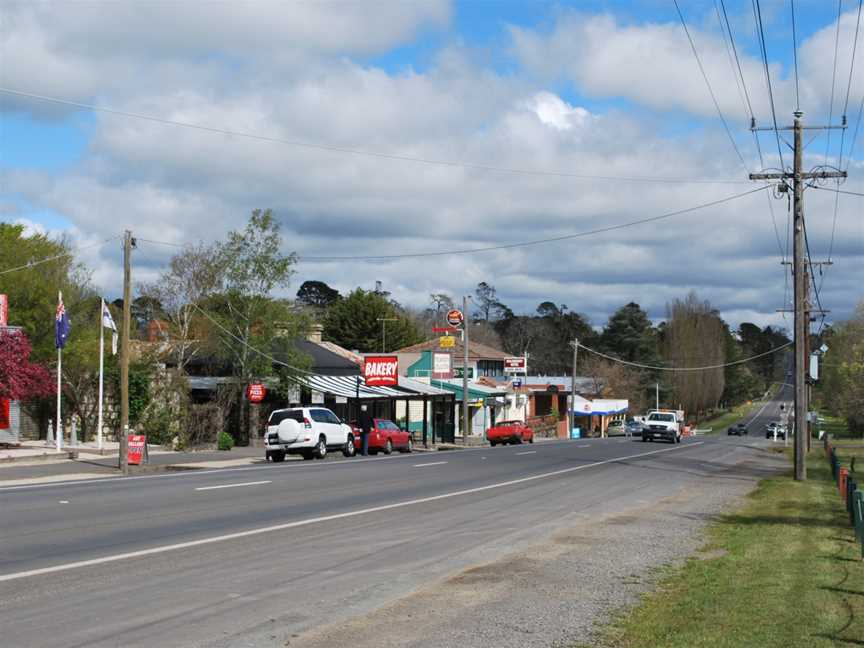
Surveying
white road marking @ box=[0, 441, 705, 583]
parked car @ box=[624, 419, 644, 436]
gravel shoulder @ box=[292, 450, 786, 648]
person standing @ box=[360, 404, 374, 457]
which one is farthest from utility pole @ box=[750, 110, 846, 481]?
parked car @ box=[624, 419, 644, 436]

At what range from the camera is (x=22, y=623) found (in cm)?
903

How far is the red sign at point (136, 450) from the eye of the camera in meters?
33.2

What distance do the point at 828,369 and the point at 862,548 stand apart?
297 feet

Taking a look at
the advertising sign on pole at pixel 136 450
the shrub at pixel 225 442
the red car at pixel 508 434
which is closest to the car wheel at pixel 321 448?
the advertising sign on pole at pixel 136 450

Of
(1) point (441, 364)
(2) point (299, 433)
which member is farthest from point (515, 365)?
(2) point (299, 433)

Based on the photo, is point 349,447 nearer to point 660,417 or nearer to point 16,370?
point 16,370

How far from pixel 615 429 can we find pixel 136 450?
81.4m

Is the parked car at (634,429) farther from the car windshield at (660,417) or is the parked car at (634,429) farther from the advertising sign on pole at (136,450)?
the advertising sign on pole at (136,450)

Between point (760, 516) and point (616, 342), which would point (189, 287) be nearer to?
point (760, 516)

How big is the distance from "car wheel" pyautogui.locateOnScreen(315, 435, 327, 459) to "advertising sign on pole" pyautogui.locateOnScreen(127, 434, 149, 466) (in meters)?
6.56

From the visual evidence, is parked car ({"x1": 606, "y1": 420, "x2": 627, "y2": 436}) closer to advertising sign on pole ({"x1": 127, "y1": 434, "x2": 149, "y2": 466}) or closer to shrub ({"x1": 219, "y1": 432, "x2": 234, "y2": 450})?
shrub ({"x1": 219, "y1": 432, "x2": 234, "y2": 450})

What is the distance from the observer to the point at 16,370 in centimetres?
3397

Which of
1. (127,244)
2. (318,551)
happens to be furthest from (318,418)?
(318,551)

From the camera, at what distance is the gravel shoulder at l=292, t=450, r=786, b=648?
8.77 m
